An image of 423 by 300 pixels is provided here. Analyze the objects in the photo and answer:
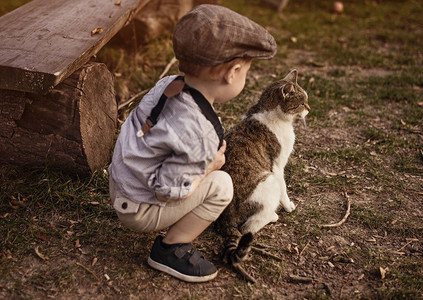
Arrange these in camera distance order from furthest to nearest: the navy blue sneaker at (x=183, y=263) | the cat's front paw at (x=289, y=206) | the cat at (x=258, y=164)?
1. the cat's front paw at (x=289, y=206)
2. the cat at (x=258, y=164)
3. the navy blue sneaker at (x=183, y=263)

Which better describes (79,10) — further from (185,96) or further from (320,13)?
(320,13)

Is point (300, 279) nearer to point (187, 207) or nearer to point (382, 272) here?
point (382, 272)

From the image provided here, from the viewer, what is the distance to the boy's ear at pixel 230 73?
2336 millimetres

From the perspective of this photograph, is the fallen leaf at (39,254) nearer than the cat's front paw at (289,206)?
Yes

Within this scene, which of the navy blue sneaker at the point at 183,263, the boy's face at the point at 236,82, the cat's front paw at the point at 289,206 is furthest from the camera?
the cat's front paw at the point at 289,206

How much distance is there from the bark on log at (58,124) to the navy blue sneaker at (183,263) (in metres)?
1.07

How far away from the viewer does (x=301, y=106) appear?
3.20 meters

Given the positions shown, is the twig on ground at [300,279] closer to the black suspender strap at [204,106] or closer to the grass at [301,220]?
the grass at [301,220]

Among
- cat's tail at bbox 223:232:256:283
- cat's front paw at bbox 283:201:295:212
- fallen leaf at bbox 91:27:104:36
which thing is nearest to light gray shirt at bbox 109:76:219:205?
cat's tail at bbox 223:232:256:283

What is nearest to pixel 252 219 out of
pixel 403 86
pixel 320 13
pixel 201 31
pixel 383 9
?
pixel 201 31

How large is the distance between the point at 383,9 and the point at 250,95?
5.10 m

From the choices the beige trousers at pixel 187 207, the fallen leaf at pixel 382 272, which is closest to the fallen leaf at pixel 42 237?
the beige trousers at pixel 187 207

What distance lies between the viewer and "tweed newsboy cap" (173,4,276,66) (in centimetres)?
216

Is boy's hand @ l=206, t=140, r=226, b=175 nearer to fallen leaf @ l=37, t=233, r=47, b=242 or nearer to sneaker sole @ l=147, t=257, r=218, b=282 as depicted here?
sneaker sole @ l=147, t=257, r=218, b=282
